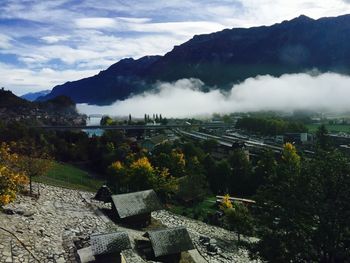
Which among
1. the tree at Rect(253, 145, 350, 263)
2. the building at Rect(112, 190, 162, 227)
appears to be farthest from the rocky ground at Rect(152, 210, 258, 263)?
the tree at Rect(253, 145, 350, 263)

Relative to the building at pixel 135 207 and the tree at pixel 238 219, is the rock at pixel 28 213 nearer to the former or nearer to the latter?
the building at pixel 135 207

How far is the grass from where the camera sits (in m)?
51.3

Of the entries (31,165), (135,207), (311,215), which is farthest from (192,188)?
Answer: (311,215)

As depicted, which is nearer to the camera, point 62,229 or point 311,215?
point 311,215

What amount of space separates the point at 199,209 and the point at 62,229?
28912 mm

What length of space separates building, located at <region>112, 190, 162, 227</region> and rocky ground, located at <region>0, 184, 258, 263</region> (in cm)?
137

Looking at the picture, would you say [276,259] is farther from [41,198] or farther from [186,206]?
[186,206]

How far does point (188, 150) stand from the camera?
3472 inches

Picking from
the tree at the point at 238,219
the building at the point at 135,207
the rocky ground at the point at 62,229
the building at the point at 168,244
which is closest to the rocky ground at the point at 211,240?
the rocky ground at the point at 62,229

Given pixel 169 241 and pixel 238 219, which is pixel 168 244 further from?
pixel 238 219

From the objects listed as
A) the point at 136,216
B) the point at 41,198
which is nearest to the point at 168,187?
the point at 136,216

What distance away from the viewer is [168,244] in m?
29.7

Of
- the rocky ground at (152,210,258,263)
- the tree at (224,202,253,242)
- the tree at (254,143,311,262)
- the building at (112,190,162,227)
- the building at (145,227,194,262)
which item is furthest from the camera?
the tree at (224,202,253,242)

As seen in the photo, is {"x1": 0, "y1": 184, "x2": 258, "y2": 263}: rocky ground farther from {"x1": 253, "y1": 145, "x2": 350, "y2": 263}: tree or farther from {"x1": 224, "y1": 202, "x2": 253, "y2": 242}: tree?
{"x1": 253, "y1": 145, "x2": 350, "y2": 263}: tree
